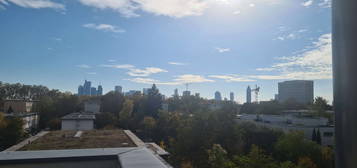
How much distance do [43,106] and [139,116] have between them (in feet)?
39.3

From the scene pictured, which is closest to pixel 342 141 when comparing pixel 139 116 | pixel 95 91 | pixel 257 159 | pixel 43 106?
pixel 257 159

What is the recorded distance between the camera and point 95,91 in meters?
114

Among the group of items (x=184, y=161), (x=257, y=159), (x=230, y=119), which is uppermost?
(x=230, y=119)

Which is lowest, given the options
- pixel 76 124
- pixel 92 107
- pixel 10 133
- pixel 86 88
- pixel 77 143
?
pixel 10 133

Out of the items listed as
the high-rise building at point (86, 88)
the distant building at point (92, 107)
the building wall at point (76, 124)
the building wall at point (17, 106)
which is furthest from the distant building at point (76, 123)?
the high-rise building at point (86, 88)

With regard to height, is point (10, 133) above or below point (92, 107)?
below

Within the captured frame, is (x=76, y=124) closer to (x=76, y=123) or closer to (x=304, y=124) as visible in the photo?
(x=76, y=123)

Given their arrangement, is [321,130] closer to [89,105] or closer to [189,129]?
[189,129]

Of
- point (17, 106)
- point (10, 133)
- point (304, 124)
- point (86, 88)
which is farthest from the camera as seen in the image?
point (86, 88)

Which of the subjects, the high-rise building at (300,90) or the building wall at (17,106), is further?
the high-rise building at (300,90)

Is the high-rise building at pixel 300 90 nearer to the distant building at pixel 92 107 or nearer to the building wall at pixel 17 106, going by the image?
the distant building at pixel 92 107

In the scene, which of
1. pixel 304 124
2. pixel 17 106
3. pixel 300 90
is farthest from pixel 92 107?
pixel 300 90

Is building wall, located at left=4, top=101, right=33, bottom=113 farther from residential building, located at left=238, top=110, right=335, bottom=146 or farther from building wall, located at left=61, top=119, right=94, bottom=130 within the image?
residential building, located at left=238, top=110, right=335, bottom=146

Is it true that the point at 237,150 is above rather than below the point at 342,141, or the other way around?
below
